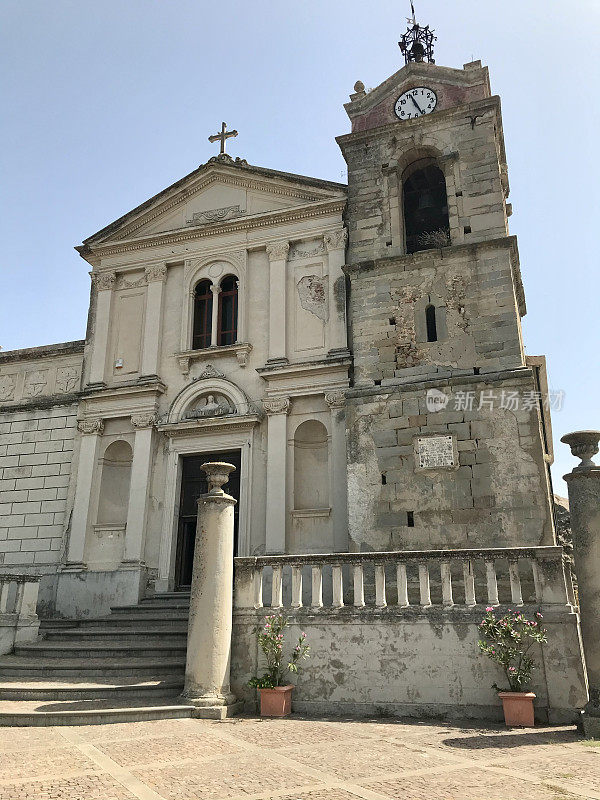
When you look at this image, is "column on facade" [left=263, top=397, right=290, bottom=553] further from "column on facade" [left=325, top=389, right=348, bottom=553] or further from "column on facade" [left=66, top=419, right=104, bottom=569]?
"column on facade" [left=66, top=419, right=104, bottom=569]

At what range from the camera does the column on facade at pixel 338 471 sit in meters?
13.9

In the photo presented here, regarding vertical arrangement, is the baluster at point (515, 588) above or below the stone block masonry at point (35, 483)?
below

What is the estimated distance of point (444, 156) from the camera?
599 inches

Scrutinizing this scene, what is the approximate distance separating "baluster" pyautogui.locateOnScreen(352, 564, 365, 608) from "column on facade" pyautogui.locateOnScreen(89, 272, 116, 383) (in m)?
9.97

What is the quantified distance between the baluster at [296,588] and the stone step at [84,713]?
2051mm

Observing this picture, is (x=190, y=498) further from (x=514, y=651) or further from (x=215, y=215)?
(x=514, y=651)

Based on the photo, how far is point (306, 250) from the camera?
16.7 meters

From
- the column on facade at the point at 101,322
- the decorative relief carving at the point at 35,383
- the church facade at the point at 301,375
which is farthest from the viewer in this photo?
the decorative relief carving at the point at 35,383

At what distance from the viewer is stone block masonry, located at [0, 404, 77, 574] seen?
16219 millimetres

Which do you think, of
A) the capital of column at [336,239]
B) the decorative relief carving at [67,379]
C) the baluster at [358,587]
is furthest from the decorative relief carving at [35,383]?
the baluster at [358,587]

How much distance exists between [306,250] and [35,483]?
360 inches

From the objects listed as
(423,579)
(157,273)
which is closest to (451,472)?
(423,579)

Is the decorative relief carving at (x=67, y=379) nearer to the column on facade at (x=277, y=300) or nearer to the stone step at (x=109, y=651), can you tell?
the column on facade at (x=277, y=300)

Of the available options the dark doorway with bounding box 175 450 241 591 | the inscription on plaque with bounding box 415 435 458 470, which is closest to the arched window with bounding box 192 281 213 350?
the dark doorway with bounding box 175 450 241 591
